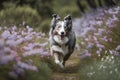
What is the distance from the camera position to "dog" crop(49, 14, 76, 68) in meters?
10.6

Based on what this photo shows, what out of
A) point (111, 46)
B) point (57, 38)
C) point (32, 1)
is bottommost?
point (32, 1)

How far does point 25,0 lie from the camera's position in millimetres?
23812

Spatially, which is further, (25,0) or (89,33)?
(25,0)

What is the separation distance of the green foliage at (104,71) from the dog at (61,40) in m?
1.57

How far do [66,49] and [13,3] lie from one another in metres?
12.3

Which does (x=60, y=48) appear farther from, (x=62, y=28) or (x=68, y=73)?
(x=68, y=73)

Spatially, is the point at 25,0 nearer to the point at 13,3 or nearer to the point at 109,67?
the point at 13,3

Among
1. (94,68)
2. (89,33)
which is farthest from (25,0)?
(94,68)

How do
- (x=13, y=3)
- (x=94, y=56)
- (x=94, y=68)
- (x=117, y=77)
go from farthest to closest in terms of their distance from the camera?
(x=13, y=3) < (x=94, y=56) < (x=94, y=68) < (x=117, y=77)

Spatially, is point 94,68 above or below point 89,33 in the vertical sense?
above

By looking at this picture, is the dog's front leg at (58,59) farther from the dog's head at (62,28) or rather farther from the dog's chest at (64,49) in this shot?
the dog's head at (62,28)

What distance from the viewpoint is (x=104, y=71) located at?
27.7 feet

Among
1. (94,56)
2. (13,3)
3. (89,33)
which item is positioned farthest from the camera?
(13,3)

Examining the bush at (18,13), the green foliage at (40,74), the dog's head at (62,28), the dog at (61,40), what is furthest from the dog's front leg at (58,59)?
the bush at (18,13)
